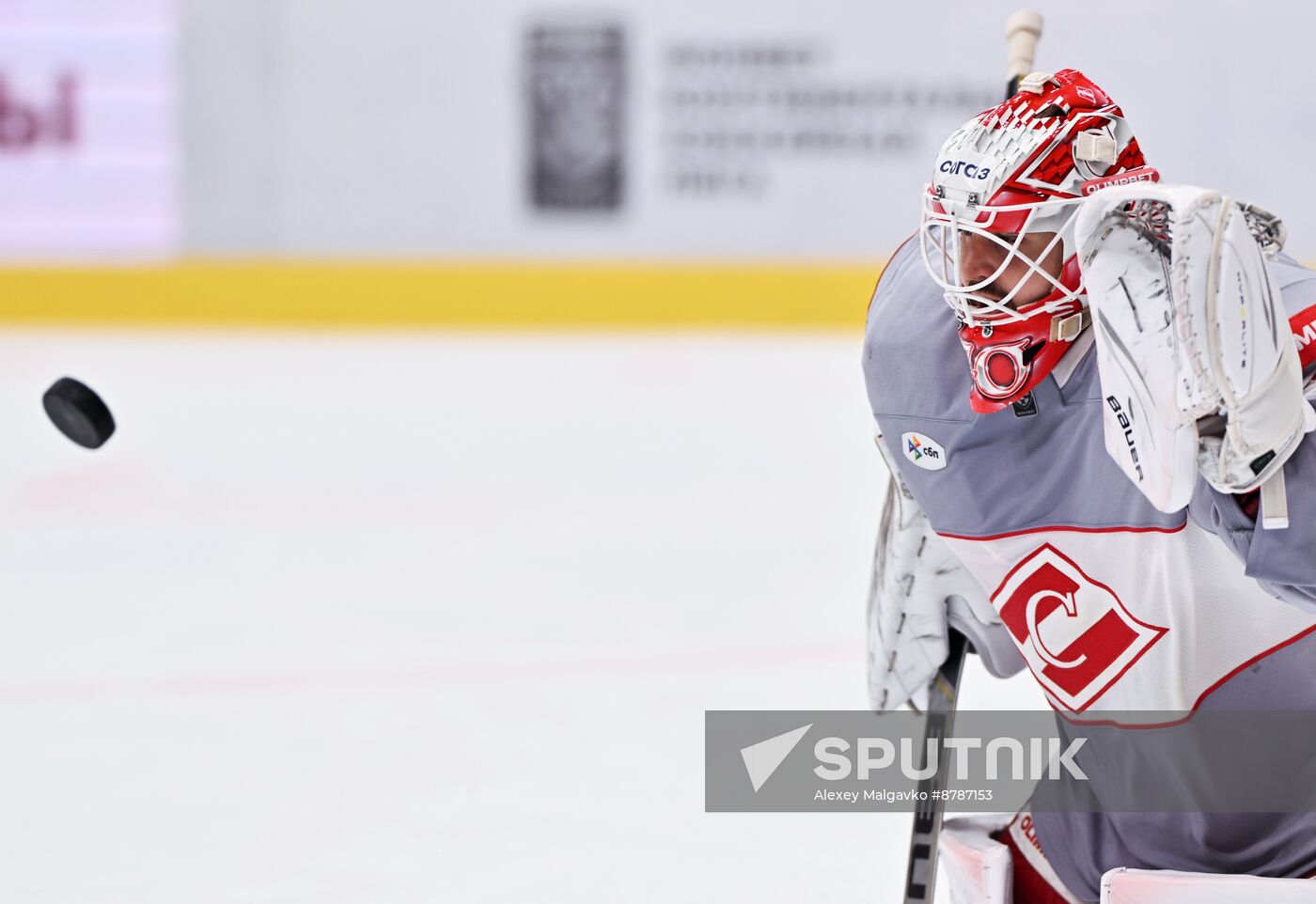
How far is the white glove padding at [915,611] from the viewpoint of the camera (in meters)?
1.49

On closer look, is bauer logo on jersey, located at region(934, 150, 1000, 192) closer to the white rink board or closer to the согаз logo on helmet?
the согаз logo on helmet

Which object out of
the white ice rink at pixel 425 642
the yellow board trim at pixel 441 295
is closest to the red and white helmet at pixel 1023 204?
the white ice rink at pixel 425 642

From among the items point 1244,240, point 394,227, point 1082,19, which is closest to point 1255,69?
point 1082,19

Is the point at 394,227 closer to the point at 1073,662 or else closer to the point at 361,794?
the point at 361,794

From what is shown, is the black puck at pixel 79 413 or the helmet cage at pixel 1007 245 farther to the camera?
the black puck at pixel 79 413

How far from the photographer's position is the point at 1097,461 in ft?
4.15

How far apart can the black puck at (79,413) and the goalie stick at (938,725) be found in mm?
763

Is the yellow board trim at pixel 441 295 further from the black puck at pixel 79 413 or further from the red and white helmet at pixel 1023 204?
the red and white helmet at pixel 1023 204

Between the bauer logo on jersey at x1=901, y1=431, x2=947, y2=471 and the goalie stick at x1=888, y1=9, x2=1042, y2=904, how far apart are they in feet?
0.33

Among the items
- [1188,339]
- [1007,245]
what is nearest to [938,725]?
[1007,245]

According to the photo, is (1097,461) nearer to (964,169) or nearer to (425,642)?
(964,169)

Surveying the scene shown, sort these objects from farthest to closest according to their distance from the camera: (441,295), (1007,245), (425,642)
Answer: (441,295) → (425,642) → (1007,245)

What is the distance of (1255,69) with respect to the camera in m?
7.09

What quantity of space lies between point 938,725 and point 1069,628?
0.81 ft
